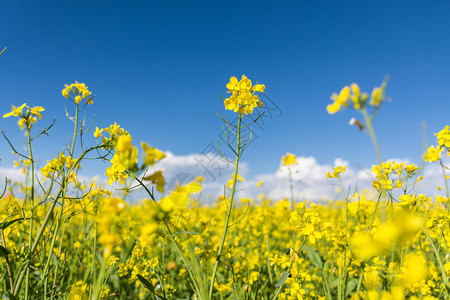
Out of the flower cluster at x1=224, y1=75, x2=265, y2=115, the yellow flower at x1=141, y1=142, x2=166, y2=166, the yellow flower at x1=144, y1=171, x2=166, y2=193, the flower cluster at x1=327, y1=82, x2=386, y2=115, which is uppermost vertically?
the flower cluster at x1=224, y1=75, x2=265, y2=115

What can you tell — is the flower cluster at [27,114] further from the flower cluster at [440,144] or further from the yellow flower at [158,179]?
the flower cluster at [440,144]

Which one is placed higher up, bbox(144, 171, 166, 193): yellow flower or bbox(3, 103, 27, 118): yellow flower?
bbox(3, 103, 27, 118): yellow flower

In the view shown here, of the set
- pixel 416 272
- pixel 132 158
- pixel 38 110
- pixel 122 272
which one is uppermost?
pixel 38 110

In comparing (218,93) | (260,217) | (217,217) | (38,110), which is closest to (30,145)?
(38,110)

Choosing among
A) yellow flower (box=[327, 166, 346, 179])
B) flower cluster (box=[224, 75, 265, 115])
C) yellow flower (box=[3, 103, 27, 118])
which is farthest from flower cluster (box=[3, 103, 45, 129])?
yellow flower (box=[327, 166, 346, 179])

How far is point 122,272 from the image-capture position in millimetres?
2334

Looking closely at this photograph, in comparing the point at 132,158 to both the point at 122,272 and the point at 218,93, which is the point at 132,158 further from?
the point at 122,272

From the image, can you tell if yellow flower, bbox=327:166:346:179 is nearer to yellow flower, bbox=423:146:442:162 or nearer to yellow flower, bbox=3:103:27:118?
yellow flower, bbox=423:146:442:162

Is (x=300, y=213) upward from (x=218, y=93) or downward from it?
downward

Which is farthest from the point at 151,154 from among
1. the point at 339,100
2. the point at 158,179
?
the point at 339,100

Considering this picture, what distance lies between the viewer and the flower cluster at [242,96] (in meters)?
1.62

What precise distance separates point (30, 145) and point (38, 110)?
24 cm

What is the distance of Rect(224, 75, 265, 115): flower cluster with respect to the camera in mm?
1622

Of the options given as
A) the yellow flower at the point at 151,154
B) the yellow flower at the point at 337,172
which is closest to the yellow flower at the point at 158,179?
the yellow flower at the point at 151,154
